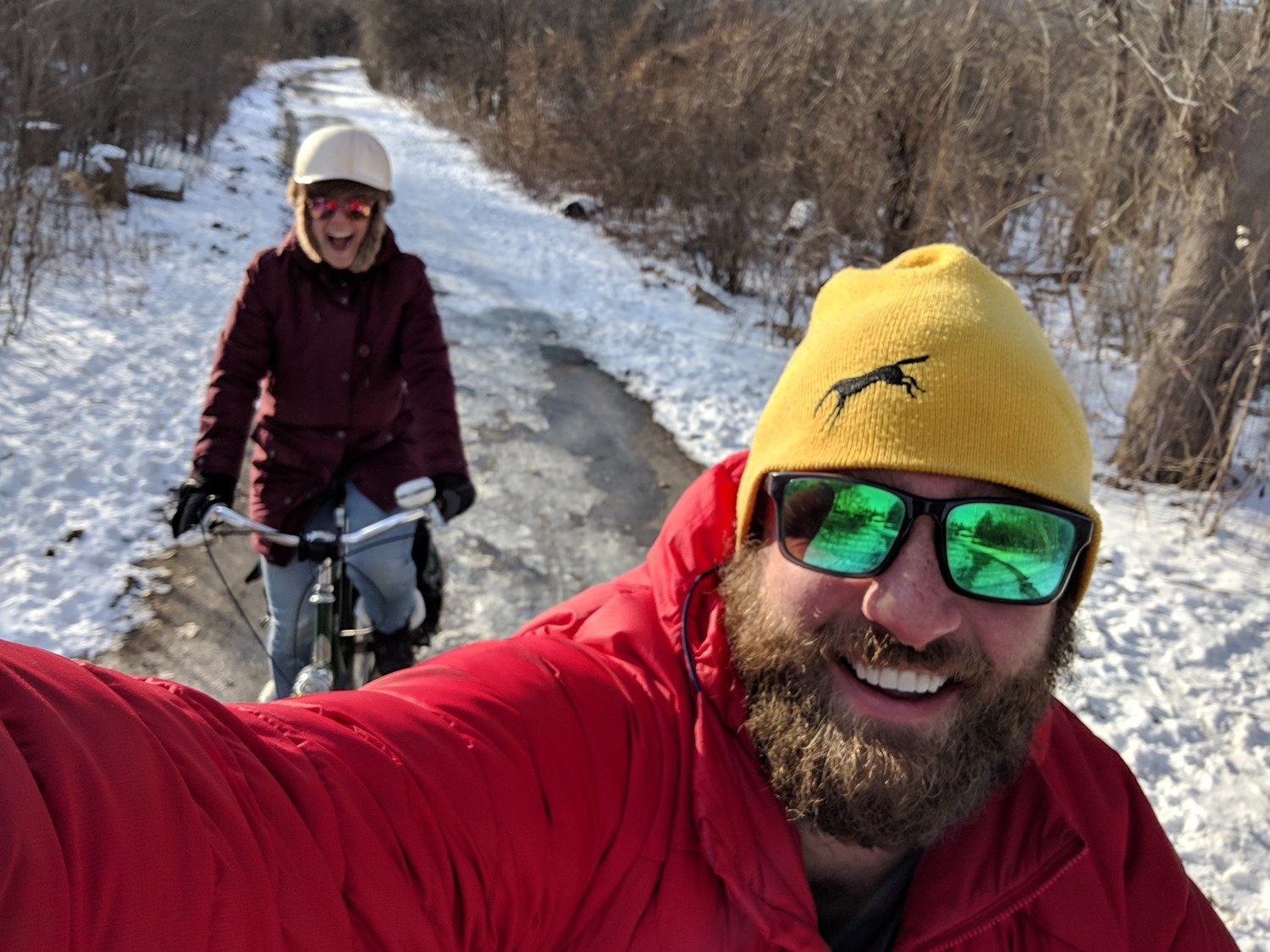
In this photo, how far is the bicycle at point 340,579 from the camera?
93.6 inches

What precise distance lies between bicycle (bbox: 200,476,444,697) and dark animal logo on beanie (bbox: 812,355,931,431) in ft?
3.93

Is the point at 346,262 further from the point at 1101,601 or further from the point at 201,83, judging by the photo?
the point at 201,83

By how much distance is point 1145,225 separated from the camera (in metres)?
6.50

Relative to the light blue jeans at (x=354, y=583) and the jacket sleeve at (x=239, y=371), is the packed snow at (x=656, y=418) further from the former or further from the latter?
the jacket sleeve at (x=239, y=371)

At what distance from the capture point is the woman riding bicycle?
2670 mm

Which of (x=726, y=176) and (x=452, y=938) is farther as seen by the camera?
(x=726, y=176)

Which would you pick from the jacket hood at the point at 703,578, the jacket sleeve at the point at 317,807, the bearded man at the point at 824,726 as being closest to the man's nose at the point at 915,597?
the bearded man at the point at 824,726

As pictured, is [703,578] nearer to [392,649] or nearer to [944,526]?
[944,526]

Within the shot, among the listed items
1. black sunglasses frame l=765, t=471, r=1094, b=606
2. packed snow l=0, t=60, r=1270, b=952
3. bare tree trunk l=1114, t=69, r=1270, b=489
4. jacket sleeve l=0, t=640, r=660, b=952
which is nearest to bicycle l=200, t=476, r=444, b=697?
jacket sleeve l=0, t=640, r=660, b=952

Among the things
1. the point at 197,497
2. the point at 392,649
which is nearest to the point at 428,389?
the point at 197,497

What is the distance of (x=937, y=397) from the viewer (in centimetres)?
141

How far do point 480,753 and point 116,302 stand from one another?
Result: 8461mm

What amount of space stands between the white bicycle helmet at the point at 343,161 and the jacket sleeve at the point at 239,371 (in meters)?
0.31

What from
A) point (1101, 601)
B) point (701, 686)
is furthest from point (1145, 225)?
point (701, 686)
